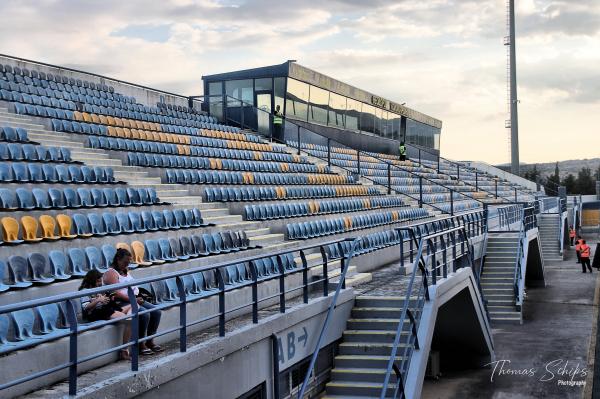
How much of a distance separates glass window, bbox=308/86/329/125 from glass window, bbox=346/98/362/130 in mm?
2798

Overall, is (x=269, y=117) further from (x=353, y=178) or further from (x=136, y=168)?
(x=136, y=168)

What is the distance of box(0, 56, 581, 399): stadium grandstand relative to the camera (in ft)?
21.0

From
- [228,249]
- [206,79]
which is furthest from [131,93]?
[228,249]

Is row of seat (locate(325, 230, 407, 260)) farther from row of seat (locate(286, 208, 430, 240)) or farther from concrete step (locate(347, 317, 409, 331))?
concrete step (locate(347, 317, 409, 331))

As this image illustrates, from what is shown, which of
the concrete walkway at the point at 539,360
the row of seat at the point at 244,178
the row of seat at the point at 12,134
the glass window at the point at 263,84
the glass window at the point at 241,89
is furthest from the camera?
the glass window at the point at 263,84

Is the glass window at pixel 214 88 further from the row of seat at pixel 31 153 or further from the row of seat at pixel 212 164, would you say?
the row of seat at pixel 31 153

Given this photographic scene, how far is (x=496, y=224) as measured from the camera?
81.5 ft

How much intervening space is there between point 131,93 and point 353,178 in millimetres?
8276

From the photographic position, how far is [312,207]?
17047 mm

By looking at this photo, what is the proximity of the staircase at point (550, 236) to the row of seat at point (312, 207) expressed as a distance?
1420 centimetres

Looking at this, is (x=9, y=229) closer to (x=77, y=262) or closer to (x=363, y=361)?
(x=77, y=262)

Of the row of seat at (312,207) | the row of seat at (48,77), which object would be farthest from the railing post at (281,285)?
the row of seat at (48,77)

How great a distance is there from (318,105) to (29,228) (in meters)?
23.2

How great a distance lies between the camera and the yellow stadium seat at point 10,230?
26.5 ft
